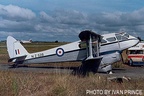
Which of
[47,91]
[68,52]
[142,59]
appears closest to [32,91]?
[47,91]

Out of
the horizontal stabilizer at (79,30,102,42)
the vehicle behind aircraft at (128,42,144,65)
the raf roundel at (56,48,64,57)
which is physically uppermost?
the horizontal stabilizer at (79,30,102,42)

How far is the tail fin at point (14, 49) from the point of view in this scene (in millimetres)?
24156

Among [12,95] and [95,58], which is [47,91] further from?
[95,58]

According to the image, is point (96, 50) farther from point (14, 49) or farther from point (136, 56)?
point (136, 56)

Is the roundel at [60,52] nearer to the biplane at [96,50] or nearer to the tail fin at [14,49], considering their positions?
the biplane at [96,50]

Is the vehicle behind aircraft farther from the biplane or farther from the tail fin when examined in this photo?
the tail fin

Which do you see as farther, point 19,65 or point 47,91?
point 19,65

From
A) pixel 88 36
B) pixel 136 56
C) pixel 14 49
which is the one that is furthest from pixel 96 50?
pixel 136 56

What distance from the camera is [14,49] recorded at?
24.2m

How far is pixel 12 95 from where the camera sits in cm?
721

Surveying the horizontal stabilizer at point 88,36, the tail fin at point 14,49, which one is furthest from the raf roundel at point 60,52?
the tail fin at point 14,49

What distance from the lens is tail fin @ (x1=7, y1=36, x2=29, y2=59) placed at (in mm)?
24156

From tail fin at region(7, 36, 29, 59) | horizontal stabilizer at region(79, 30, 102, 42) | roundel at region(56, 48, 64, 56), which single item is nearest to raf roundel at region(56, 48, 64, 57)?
roundel at region(56, 48, 64, 56)

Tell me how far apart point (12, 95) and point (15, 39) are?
1795cm
